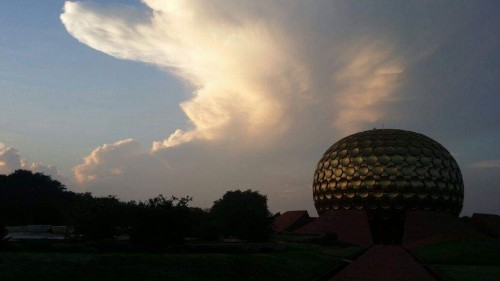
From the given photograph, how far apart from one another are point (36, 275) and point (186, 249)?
359 inches

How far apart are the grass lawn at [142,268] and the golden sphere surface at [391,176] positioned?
2496 cm

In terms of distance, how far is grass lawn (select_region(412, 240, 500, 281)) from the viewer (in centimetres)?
2300

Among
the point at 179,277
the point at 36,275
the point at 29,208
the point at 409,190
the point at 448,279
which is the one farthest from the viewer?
the point at 29,208

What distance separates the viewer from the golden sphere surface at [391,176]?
42781 millimetres

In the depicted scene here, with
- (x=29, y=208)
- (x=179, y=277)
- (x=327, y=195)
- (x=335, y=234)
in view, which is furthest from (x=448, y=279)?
(x=29, y=208)

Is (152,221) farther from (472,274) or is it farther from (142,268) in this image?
(472,274)

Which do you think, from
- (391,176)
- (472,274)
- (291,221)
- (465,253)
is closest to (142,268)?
(472,274)

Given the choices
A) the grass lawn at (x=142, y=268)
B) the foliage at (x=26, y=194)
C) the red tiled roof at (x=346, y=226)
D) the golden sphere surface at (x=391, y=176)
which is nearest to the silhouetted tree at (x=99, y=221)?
the grass lawn at (x=142, y=268)

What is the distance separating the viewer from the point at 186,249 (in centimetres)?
2212

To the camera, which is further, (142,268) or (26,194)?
(26,194)

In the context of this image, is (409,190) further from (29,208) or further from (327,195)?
(29,208)

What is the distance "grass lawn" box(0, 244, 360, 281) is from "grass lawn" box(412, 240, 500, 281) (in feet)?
29.0

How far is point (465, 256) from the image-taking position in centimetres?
2728

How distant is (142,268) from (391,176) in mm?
32785
